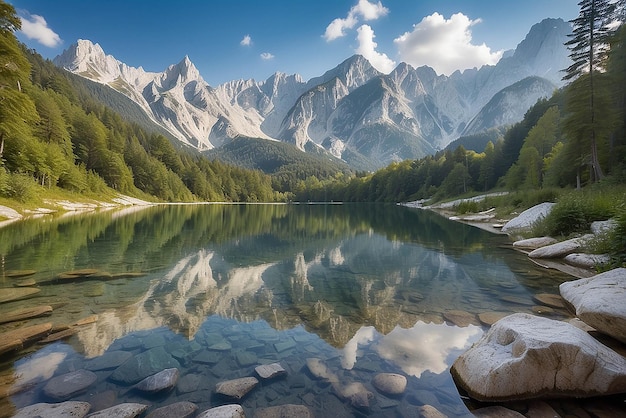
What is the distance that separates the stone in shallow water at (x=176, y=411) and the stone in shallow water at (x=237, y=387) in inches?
25.9

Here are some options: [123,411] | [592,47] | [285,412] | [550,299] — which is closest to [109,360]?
[123,411]

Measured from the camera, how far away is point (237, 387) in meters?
6.18

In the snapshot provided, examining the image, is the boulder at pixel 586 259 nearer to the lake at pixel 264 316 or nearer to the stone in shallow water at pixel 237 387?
the lake at pixel 264 316

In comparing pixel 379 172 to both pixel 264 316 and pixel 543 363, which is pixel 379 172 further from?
pixel 543 363

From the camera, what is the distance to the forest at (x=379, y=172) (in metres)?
34.6

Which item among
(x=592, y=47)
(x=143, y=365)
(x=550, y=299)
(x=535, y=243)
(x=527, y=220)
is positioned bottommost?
(x=143, y=365)

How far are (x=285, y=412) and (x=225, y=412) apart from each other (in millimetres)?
1071

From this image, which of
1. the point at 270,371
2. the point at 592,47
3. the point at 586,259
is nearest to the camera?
the point at 270,371

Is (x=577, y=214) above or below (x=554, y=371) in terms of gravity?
above

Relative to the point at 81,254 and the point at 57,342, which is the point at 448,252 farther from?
the point at 81,254

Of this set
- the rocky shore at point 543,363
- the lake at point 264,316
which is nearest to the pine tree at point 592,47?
the lake at point 264,316

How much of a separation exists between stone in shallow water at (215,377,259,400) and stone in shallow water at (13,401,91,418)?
7.33ft

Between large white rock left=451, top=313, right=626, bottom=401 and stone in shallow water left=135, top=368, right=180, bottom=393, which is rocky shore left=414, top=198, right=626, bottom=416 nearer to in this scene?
large white rock left=451, top=313, right=626, bottom=401

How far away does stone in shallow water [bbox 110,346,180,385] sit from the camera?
645cm
